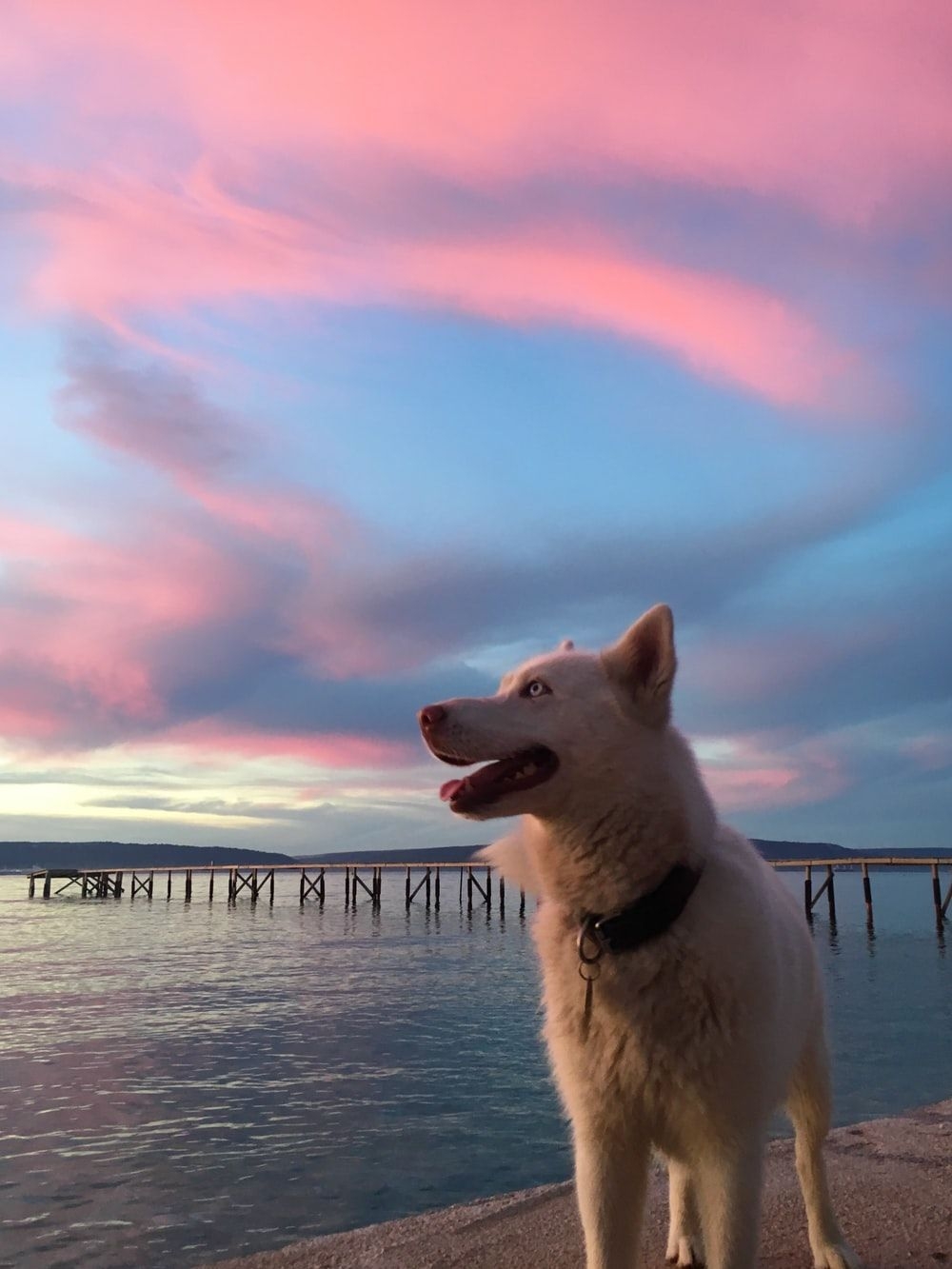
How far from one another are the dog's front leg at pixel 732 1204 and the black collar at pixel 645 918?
0.71 meters

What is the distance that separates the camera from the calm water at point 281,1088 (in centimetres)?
801

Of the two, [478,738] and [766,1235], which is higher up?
[478,738]

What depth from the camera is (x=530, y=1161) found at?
955cm

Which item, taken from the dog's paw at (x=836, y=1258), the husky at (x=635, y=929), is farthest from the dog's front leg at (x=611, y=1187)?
the dog's paw at (x=836, y=1258)

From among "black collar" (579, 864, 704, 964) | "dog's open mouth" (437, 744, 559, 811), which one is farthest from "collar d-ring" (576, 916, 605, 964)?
"dog's open mouth" (437, 744, 559, 811)

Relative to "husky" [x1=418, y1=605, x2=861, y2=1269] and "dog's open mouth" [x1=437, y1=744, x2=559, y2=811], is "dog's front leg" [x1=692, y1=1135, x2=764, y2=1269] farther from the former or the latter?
"dog's open mouth" [x1=437, y1=744, x2=559, y2=811]

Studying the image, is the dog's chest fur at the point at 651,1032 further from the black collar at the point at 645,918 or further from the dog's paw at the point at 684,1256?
the dog's paw at the point at 684,1256

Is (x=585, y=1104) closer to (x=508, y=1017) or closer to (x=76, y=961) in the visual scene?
(x=508, y=1017)

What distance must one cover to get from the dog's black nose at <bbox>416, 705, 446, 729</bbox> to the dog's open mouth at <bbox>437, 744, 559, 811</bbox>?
0.12 m

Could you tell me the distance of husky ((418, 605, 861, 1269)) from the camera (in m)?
2.91

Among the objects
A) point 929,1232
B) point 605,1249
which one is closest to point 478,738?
point 605,1249

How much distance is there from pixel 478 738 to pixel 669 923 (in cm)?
84

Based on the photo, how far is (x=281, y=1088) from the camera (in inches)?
507

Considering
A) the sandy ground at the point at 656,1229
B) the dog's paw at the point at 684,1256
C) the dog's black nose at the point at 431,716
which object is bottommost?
the sandy ground at the point at 656,1229
